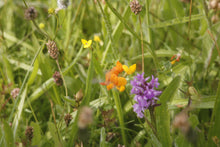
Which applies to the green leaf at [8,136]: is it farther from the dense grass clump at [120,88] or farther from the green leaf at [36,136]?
the green leaf at [36,136]

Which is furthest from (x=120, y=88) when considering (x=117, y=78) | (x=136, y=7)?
(x=136, y=7)

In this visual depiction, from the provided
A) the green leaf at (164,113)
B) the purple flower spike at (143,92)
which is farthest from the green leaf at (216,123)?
the purple flower spike at (143,92)

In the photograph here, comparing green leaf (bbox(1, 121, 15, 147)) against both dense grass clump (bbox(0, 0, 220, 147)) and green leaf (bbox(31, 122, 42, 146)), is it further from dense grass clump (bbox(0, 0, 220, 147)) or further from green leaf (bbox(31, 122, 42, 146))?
green leaf (bbox(31, 122, 42, 146))

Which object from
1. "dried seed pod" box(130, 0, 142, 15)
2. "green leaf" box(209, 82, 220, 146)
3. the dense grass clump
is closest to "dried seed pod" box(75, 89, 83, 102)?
the dense grass clump

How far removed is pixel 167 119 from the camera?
940 mm

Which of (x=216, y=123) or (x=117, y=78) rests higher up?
(x=117, y=78)

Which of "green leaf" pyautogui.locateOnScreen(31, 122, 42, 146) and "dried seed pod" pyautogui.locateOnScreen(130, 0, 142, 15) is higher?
"dried seed pod" pyautogui.locateOnScreen(130, 0, 142, 15)

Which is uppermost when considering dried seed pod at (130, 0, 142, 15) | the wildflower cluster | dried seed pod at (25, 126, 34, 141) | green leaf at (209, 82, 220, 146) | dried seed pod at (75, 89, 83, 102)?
dried seed pod at (130, 0, 142, 15)

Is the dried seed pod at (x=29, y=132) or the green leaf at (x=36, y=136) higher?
the dried seed pod at (x=29, y=132)

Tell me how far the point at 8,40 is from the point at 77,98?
1.16m

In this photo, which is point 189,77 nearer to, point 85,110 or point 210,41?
point 210,41

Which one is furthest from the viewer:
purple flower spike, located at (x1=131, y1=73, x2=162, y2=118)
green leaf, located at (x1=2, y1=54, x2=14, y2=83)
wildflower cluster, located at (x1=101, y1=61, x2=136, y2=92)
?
green leaf, located at (x1=2, y1=54, x2=14, y2=83)

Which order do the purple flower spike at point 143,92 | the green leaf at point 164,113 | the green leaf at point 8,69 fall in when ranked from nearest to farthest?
the purple flower spike at point 143,92
the green leaf at point 164,113
the green leaf at point 8,69

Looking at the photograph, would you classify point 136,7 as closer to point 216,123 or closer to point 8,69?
point 216,123
